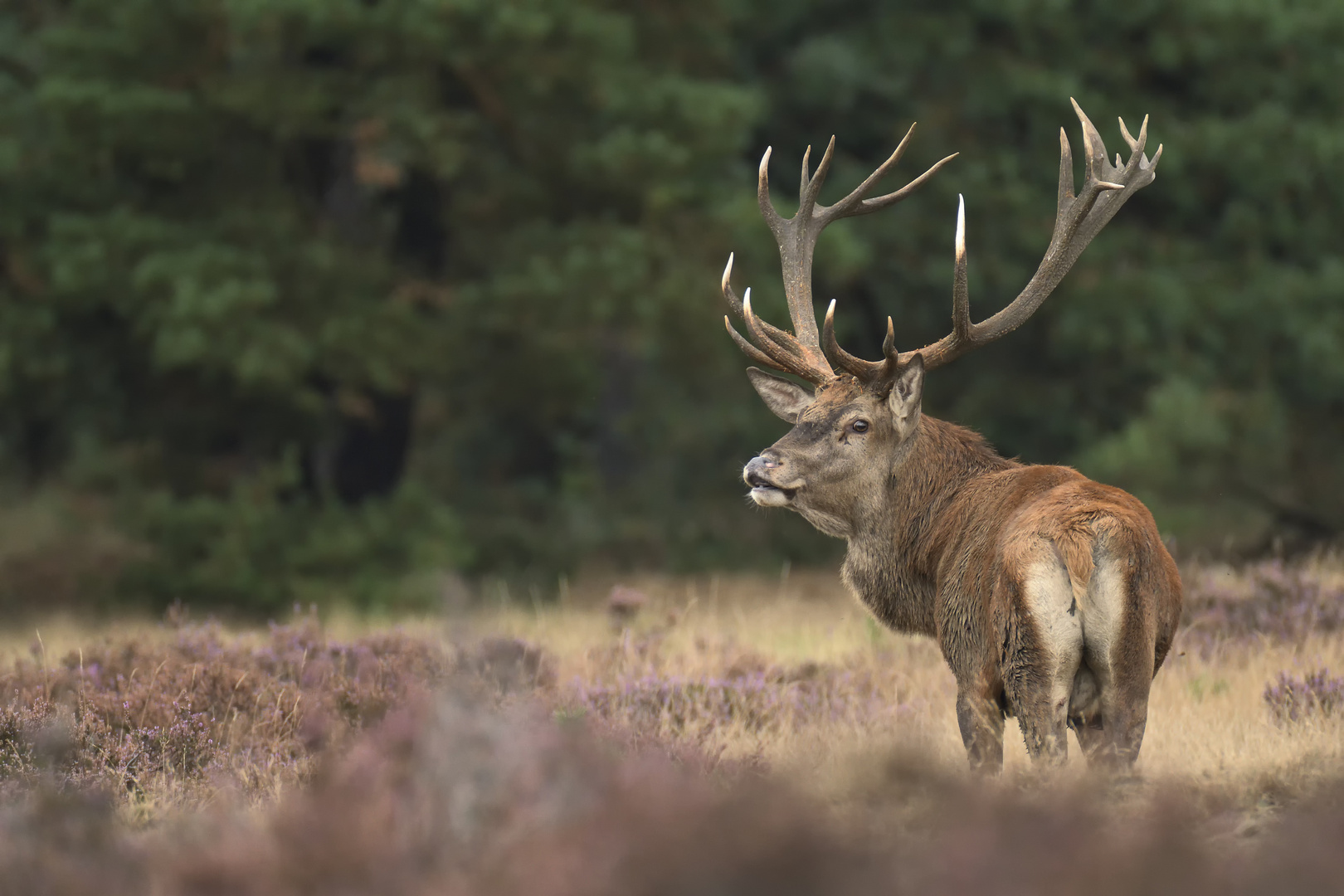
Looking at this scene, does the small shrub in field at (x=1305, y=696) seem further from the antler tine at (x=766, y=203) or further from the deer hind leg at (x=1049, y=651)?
the antler tine at (x=766, y=203)

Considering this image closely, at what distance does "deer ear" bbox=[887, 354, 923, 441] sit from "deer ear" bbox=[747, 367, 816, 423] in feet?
1.66

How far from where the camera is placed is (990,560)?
4.77 metres

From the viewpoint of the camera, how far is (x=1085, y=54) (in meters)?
15.9

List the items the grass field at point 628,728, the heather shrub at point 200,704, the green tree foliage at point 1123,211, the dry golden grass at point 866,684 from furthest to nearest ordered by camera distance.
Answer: the green tree foliage at point 1123,211
the heather shrub at point 200,704
the dry golden grass at point 866,684
the grass field at point 628,728

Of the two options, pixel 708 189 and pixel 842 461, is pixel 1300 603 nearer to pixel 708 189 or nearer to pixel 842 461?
pixel 842 461

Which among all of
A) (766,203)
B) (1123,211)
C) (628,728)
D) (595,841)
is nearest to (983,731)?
(628,728)

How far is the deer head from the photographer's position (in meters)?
5.69

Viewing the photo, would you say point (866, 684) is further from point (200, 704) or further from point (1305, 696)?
point (200, 704)

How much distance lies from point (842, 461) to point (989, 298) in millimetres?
10891

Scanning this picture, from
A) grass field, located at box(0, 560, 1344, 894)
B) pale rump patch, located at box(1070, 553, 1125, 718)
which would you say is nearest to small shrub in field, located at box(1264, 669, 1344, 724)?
grass field, located at box(0, 560, 1344, 894)

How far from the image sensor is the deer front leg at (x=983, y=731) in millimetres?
4664

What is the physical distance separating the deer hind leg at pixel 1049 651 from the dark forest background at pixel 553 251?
8306 millimetres

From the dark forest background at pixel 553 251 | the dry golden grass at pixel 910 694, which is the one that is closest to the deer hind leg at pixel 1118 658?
the dry golden grass at pixel 910 694

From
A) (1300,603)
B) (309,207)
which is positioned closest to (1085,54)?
(309,207)
